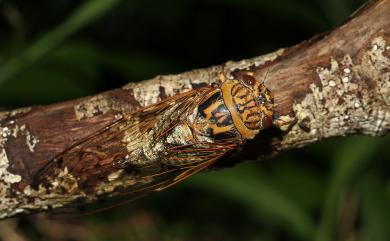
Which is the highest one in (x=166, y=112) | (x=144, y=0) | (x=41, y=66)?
(x=144, y=0)

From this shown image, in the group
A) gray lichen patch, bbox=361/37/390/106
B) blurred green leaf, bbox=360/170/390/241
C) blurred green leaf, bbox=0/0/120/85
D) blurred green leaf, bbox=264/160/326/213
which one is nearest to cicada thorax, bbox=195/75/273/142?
gray lichen patch, bbox=361/37/390/106

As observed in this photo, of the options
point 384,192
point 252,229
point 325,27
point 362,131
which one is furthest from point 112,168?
point 252,229

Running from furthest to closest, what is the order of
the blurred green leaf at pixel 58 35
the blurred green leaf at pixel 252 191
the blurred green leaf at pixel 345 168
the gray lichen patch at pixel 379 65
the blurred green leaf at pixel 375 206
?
the blurred green leaf at pixel 252 191 → the blurred green leaf at pixel 375 206 → the blurred green leaf at pixel 345 168 → the blurred green leaf at pixel 58 35 → the gray lichen patch at pixel 379 65

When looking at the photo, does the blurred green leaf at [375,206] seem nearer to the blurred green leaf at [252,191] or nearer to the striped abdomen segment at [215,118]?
the blurred green leaf at [252,191]

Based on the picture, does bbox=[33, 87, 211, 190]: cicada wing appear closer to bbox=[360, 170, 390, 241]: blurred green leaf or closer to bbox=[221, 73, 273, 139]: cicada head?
bbox=[221, 73, 273, 139]: cicada head

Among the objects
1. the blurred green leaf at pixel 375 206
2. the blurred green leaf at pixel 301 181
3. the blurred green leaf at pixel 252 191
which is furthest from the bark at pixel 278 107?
the blurred green leaf at pixel 301 181

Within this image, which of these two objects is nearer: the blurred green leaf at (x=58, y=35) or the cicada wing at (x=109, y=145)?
the cicada wing at (x=109, y=145)

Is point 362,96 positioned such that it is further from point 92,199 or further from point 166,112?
point 92,199
